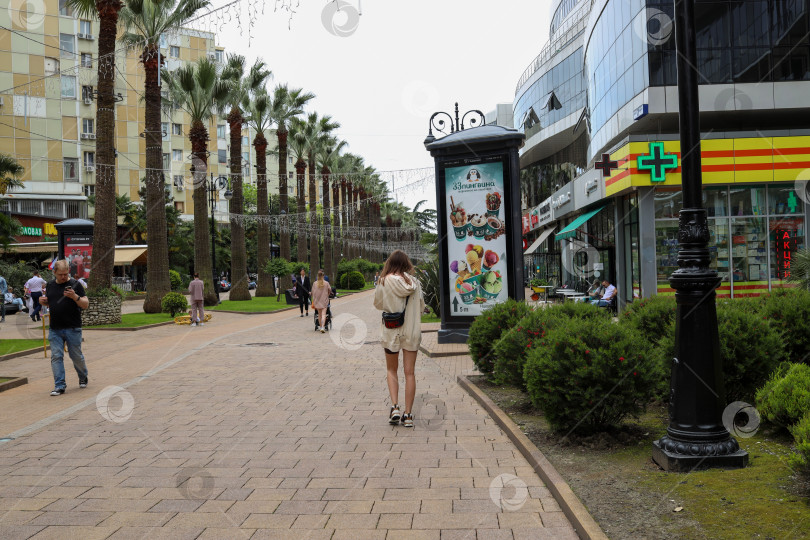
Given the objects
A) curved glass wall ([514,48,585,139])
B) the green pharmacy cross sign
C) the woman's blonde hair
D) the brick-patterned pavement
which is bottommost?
the brick-patterned pavement

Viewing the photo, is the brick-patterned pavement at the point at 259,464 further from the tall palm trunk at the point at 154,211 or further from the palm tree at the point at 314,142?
the palm tree at the point at 314,142

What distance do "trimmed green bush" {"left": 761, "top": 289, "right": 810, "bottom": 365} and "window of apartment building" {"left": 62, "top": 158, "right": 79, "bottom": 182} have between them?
5718cm

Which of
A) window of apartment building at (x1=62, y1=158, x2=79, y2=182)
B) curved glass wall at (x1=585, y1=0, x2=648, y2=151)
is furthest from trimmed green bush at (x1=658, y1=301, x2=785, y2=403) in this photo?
window of apartment building at (x1=62, y1=158, x2=79, y2=182)

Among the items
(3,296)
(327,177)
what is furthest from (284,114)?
(3,296)

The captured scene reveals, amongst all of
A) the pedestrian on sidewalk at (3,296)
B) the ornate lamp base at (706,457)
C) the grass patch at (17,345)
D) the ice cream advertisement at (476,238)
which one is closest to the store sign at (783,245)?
the ice cream advertisement at (476,238)

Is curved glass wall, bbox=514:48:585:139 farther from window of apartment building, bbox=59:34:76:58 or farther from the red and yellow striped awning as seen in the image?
window of apartment building, bbox=59:34:76:58

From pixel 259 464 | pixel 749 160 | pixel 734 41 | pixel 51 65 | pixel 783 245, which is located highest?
pixel 51 65

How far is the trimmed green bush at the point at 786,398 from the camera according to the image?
516 centimetres

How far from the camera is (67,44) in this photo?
182 feet

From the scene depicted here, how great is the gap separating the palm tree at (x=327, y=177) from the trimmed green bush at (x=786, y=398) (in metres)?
46.2

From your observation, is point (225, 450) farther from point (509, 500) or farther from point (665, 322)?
point (665, 322)

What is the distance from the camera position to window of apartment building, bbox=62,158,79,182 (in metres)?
54.6

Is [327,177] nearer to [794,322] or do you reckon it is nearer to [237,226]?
[237,226]

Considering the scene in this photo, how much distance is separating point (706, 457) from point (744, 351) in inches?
65.3
